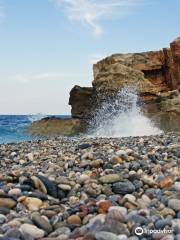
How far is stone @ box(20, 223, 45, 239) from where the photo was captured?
2547 millimetres

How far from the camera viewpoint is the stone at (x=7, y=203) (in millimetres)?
3170

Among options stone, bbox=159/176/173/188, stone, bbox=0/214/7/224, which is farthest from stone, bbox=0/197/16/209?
stone, bbox=159/176/173/188

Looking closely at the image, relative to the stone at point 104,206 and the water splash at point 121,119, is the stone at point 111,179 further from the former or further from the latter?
the water splash at point 121,119

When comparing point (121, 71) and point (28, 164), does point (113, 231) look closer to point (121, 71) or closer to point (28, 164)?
point (28, 164)

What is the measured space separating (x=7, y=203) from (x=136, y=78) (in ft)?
58.5

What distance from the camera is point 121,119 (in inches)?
723

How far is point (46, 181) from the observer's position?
364 cm

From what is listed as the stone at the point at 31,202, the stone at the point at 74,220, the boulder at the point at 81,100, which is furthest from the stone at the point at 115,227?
the boulder at the point at 81,100

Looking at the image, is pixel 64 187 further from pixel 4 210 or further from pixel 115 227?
pixel 115 227

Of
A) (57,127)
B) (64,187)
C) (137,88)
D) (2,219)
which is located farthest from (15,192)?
(57,127)

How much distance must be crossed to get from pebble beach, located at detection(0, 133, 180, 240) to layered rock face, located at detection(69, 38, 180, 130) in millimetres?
13834

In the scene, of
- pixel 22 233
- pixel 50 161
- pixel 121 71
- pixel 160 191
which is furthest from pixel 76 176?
pixel 121 71

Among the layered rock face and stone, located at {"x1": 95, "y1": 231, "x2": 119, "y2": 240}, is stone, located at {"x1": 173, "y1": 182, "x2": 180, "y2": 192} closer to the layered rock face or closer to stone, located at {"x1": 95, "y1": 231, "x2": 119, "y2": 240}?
stone, located at {"x1": 95, "y1": 231, "x2": 119, "y2": 240}

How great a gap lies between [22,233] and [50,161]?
3057 mm
